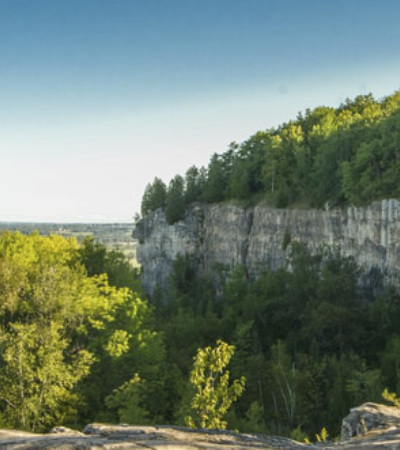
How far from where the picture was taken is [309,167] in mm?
69562

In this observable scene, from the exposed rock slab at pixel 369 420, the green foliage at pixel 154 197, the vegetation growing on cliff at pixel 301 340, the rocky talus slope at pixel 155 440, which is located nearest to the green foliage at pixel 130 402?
the vegetation growing on cliff at pixel 301 340

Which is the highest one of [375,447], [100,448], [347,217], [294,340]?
[347,217]

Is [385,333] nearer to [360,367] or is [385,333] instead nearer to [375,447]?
[360,367]

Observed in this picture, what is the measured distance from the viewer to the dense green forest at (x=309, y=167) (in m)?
52.9

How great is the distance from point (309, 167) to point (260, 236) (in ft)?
37.8

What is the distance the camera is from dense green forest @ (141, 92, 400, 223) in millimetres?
52938

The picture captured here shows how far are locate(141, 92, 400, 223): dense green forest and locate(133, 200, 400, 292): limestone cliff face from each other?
1.78 meters

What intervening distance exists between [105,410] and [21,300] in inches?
261

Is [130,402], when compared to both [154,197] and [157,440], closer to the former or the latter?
[157,440]

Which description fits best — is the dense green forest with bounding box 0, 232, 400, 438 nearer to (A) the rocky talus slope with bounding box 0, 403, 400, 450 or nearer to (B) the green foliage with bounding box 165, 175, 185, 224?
(A) the rocky talus slope with bounding box 0, 403, 400, 450

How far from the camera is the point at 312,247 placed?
6194 cm

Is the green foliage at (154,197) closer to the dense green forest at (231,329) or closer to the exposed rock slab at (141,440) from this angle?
the dense green forest at (231,329)

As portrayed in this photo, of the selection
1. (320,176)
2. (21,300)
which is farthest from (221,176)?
(21,300)

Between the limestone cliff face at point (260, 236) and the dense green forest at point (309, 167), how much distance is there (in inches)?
69.9
